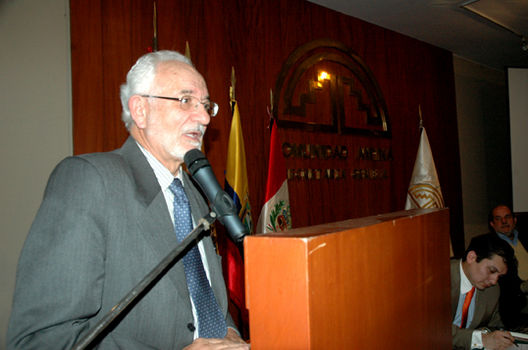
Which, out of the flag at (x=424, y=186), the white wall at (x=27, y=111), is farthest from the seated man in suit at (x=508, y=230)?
the white wall at (x=27, y=111)

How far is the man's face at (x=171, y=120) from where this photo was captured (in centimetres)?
129

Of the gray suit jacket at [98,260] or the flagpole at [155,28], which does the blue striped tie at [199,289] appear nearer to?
the gray suit jacket at [98,260]

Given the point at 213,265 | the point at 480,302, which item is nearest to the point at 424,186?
the point at 480,302

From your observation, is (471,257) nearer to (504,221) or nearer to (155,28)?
(504,221)

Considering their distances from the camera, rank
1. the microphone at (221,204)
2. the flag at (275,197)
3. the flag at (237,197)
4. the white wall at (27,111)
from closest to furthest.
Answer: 1. the microphone at (221,204)
2. the white wall at (27,111)
3. the flag at (237,197)
4. the flag at (275,197)

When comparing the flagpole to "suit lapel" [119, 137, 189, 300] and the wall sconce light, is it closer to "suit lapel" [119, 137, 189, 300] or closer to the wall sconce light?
"suit lapel" [119, 137, 189, 300]

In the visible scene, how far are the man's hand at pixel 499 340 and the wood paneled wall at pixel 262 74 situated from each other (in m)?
1.67

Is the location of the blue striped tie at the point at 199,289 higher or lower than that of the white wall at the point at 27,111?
lower

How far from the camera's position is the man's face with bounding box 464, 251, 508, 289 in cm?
244

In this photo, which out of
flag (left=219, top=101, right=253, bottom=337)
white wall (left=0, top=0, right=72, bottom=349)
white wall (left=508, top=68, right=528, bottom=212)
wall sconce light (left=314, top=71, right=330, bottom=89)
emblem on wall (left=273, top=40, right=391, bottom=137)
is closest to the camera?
white wall (left=0, top=0, right=72, bottom=349)

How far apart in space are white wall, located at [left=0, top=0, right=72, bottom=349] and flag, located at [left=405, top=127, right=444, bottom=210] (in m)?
3.37

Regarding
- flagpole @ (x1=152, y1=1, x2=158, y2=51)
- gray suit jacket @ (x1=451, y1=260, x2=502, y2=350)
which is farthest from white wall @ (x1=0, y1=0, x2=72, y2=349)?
gray suit jacket @ (x1=451, y1=260, x2=502, y2=350)

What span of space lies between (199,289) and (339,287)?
638mm

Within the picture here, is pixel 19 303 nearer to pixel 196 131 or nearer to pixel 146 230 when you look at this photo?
pixel 146 230
